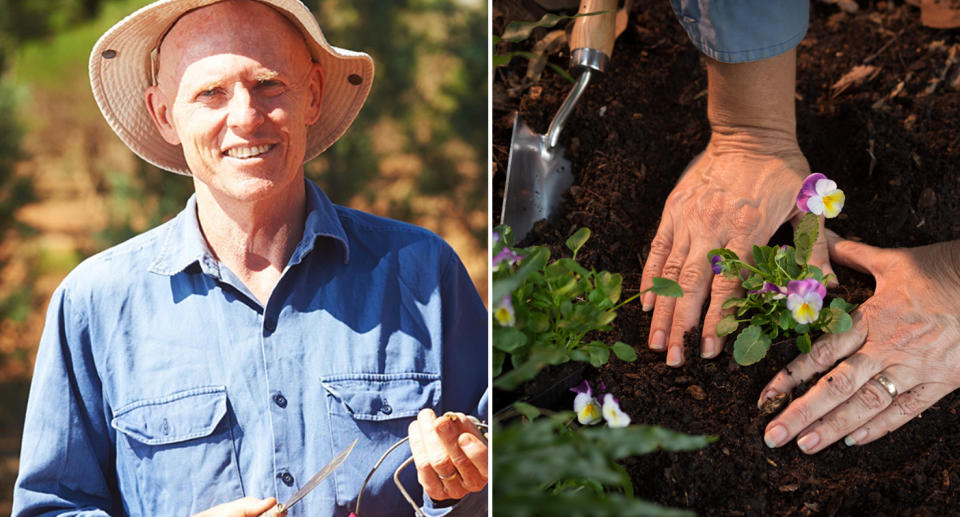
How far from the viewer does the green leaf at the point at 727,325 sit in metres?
1.48

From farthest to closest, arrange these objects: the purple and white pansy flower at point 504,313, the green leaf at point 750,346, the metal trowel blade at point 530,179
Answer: the metal trowel blade at point 530,179 < the green leaf at point 750,346 < the purple and white pansy flower at point 504,313

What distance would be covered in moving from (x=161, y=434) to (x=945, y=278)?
1.44 metres

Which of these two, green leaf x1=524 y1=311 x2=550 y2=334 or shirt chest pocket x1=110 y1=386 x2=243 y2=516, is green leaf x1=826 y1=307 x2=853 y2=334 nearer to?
green leaf x1=524 y1=311 x2=550 y2=334

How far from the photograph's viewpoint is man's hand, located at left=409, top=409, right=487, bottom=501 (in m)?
1.14

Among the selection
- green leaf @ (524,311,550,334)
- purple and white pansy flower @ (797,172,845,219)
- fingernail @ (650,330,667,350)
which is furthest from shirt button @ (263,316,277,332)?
purple and white pansy flower @ (797,172,845,219)

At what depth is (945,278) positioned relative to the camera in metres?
1.58

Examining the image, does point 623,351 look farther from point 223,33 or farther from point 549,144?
point 223,33

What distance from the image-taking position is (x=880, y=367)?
152 centimetres

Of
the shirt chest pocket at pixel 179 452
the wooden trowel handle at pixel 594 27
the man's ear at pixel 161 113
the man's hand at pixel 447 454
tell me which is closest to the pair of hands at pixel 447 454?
the man's hand at pixel 447 454

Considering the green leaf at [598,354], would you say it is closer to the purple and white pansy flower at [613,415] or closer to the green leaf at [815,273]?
the purple and white pansy flower at [613,415]

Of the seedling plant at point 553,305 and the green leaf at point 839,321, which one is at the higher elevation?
the seedling plant at point 553,305

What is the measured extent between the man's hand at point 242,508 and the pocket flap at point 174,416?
99 millimetres

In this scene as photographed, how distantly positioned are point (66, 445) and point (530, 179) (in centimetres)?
102

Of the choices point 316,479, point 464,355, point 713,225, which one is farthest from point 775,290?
point 316,479
